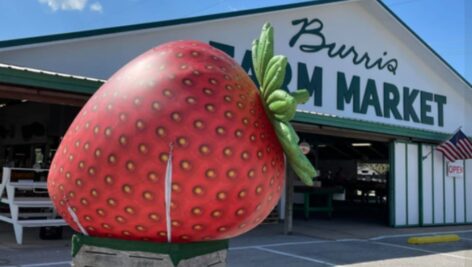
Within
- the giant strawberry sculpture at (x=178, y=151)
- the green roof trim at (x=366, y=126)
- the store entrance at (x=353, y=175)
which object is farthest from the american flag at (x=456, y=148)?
the giant strawberry sculpture at (x=178, y=151)

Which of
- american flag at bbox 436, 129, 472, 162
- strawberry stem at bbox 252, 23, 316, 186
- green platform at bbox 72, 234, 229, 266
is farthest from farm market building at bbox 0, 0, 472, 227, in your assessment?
strawberry stem at bbox 252, 23, 316, 186

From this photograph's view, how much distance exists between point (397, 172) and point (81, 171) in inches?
545

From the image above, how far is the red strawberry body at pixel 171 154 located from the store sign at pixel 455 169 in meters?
15.6

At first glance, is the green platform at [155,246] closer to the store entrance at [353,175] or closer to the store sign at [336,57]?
the store sign at [336,57]

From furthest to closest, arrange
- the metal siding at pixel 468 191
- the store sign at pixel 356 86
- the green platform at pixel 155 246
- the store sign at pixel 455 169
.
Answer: the metal siding at pixel 468 191 → the store sign at pixel 455 169 → the store sign at pixel 356 86 → the green platform at pixel 155 246

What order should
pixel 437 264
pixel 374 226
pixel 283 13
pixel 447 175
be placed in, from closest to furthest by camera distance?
pixel 437 264 < pixel 283 13 < pixel 374 226 < pixel 447 175

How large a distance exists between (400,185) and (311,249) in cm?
641

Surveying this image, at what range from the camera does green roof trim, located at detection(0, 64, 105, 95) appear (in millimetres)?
6757

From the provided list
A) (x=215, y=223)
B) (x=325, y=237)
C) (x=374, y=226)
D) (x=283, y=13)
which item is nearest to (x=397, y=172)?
(x=374, y=226)

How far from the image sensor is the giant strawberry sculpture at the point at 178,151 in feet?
6.57

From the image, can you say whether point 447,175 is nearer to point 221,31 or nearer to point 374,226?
point 374,226

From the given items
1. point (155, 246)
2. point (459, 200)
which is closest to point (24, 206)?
point (155, 246)

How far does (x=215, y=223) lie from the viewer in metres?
2.11

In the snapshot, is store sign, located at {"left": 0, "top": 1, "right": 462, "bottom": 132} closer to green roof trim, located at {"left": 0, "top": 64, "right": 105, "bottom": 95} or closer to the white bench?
green roof trim, located at {"left": 0, "top": 64, "right": 105, "bottom": 95}
